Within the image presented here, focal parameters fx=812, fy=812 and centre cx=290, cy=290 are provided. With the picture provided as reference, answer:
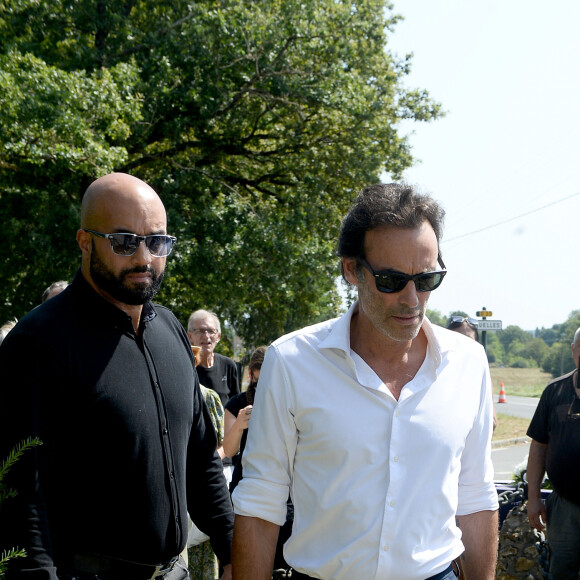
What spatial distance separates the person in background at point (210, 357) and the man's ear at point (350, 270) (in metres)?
4.41

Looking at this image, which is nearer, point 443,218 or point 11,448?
point 11,448

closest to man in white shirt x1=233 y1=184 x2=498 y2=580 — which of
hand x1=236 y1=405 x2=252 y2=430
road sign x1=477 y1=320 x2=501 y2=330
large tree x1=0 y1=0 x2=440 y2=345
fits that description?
hand x1=236 y1=405 x2=252 y2=430

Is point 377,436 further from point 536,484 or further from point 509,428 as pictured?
point 509,428

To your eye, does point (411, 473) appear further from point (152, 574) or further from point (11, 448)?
point (11, 448)

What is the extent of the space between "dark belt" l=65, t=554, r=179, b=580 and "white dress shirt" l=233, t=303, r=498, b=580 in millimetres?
420

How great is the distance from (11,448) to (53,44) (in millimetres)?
13912

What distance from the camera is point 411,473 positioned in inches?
95.5

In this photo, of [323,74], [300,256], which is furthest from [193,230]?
[323,74]

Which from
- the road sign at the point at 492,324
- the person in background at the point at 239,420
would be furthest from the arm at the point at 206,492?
the road sign at the point at 492,324

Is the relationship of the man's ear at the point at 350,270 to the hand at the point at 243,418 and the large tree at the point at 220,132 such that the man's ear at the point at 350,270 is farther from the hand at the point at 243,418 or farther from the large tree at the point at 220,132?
the large tree at the point at 220,132

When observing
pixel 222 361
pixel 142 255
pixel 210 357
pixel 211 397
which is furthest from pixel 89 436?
pixel 222 361

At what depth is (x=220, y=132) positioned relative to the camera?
1678cm

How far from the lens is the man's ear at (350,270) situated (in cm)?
269

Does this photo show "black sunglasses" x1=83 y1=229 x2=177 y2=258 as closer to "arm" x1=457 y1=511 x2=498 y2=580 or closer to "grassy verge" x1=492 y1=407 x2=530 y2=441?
"arm" x1=457 y1=511 x2=498 y2=580
